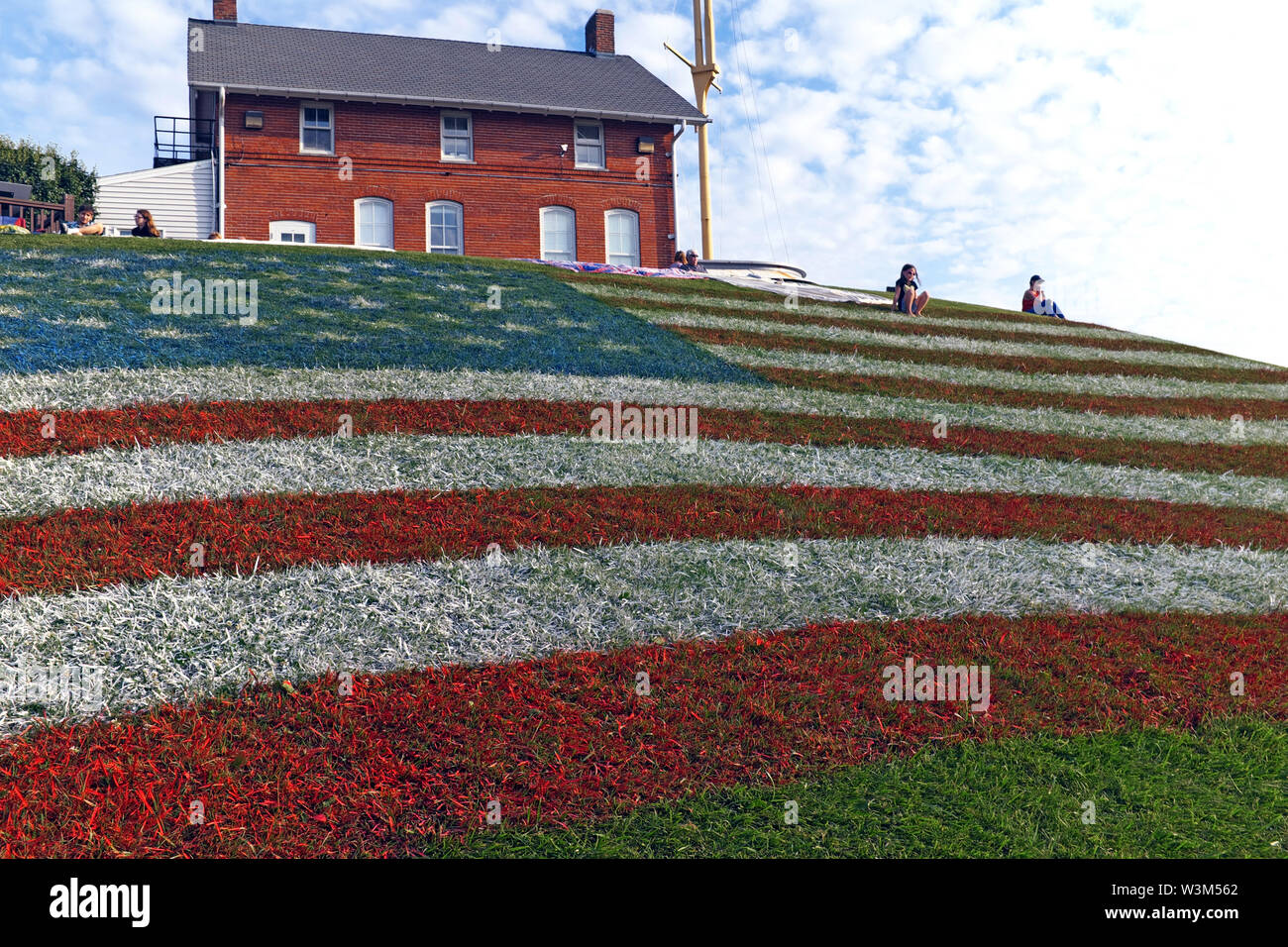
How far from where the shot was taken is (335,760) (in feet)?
16.5

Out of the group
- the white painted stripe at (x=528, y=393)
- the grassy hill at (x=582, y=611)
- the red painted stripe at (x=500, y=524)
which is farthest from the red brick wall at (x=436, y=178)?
the red painted stripe at (x=500, y=524)

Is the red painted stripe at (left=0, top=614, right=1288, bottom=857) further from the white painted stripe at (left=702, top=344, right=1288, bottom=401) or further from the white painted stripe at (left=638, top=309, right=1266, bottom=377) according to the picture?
the white painted stripe at (left=638, top=309, right=1266, bottom=377)

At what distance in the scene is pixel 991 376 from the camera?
17.2 metres

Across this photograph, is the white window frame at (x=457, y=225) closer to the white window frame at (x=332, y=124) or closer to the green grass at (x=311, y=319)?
the white window frame at (x=332, y=124)

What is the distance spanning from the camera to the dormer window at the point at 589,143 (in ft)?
118

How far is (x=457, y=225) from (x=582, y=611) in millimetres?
30808

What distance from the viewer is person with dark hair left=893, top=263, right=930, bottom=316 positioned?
23.3 meters

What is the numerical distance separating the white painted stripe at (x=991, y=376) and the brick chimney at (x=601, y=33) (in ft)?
103

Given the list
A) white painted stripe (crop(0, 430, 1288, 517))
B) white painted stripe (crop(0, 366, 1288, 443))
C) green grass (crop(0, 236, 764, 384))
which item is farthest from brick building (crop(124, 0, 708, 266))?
white painted stripe (crop(0, 430, 1288, 517))

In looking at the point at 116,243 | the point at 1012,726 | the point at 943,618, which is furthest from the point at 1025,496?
the point at 116,243

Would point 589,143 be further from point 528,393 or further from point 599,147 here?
point 528,393

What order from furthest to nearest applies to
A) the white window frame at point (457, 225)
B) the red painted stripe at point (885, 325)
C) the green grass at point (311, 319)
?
the white window frame at point (457, 225) → the red painted stripe at point (885, 325) → the green grass at point (311, 319)

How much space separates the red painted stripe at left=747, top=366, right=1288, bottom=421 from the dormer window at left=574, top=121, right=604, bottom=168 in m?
24.0

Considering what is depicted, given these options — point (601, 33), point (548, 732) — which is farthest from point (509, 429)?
point (601, 33)
